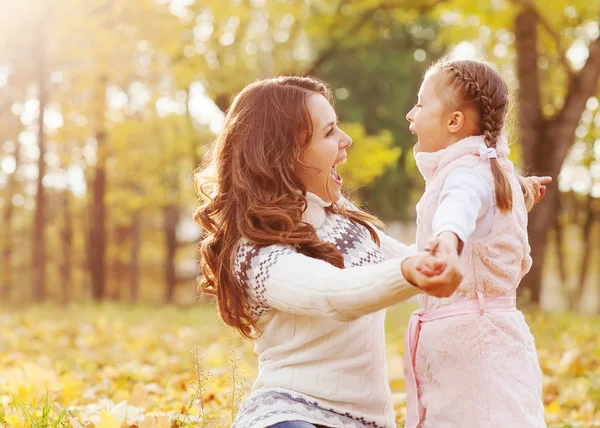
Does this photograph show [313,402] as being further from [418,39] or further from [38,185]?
[418,39]

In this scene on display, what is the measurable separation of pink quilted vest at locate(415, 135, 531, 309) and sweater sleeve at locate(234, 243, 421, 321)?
37 cm

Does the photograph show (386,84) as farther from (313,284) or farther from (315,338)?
(313,284)

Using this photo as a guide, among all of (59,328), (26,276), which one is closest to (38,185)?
(59,328)

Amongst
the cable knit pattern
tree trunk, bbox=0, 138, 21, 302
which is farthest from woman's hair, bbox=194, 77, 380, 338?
tree trunk, bbox=0, 138, 21, 302

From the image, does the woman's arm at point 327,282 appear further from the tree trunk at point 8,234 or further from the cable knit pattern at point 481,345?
Answer: the tree trunk at point 8,234

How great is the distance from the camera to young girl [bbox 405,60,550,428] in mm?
2125

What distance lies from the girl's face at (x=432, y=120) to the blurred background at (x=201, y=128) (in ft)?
1.30

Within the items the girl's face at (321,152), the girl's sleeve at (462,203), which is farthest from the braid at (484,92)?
the girl's face at (321,152)

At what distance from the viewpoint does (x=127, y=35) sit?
35.6ft

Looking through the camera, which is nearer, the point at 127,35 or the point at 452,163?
the point at 452,163

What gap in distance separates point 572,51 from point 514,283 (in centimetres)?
1102

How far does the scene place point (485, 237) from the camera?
218 centimetres

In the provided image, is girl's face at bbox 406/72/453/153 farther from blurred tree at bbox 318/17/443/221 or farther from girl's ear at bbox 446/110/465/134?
blurred tree at bbox 318/17/443/221

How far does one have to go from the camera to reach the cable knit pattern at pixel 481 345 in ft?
6.96
